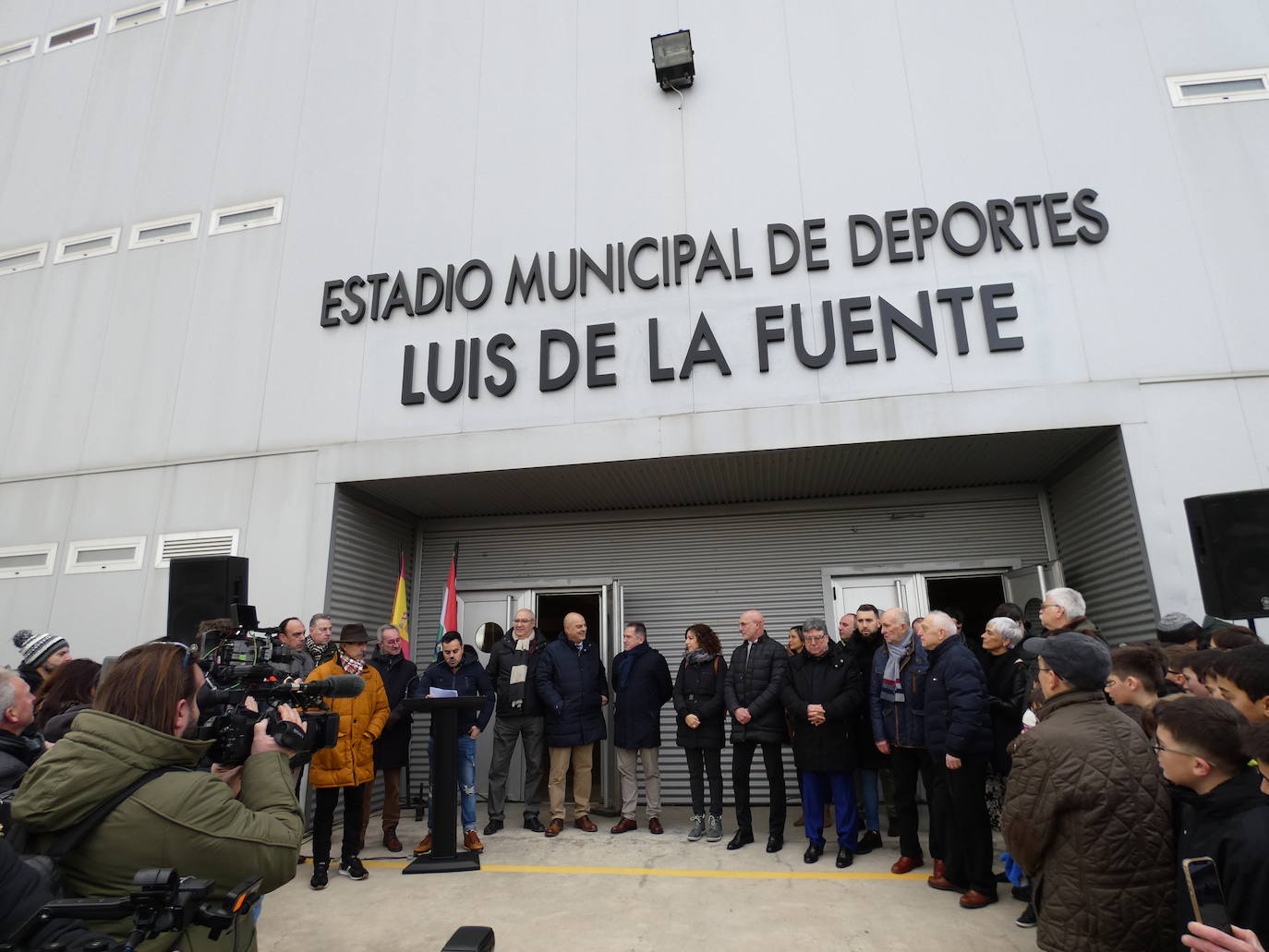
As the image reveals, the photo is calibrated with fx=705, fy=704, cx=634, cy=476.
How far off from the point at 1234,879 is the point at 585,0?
31.3ft

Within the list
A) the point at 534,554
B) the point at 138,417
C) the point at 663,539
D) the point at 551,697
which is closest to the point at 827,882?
the point at 551,697

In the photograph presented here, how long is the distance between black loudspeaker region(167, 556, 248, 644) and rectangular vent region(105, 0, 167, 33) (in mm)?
8942

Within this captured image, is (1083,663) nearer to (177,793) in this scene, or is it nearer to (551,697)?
(177,793)

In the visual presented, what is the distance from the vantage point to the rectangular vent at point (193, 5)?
9.51 m

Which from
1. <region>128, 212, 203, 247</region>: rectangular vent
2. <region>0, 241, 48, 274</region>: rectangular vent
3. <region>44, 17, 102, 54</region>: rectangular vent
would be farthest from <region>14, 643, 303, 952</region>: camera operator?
<region>44, 17, 102, 54</region>: rectangular vent

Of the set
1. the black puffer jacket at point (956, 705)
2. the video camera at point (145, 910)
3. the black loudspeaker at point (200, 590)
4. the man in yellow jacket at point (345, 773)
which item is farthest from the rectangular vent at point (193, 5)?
the black puffer jacket at point (956, 705)

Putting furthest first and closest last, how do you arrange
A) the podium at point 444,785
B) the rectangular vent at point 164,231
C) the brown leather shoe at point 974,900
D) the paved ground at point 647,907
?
the rectangular vent at point 164,231 < the podium at point 444,785 < the brown leather shoe at point 974,900 < the paved ground at point 647,907

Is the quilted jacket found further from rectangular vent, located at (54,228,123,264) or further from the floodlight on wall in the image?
rectangular vent, located at (54,228,123,264)

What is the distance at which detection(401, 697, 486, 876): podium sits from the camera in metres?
5.12

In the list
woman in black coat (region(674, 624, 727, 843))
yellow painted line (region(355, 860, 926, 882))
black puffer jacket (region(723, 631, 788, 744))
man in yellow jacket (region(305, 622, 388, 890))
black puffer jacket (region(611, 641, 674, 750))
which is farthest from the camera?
black puffer jacket (region(611, 641, 674, 750))

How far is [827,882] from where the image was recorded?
15.6ft

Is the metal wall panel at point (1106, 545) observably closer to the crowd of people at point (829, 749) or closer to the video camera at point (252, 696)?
the crowd of people at point (829, 749)

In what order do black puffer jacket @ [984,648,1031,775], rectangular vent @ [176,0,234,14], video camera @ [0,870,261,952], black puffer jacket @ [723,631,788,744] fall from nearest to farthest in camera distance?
video camera @ [0,870,261,952]
black puffer jacket @ [984,648,1031,775]
black puffer jacket @ [723,631,788,744]
rectangular vent @ [176,0,234,14]

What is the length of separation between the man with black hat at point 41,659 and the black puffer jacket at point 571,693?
3476 mm
